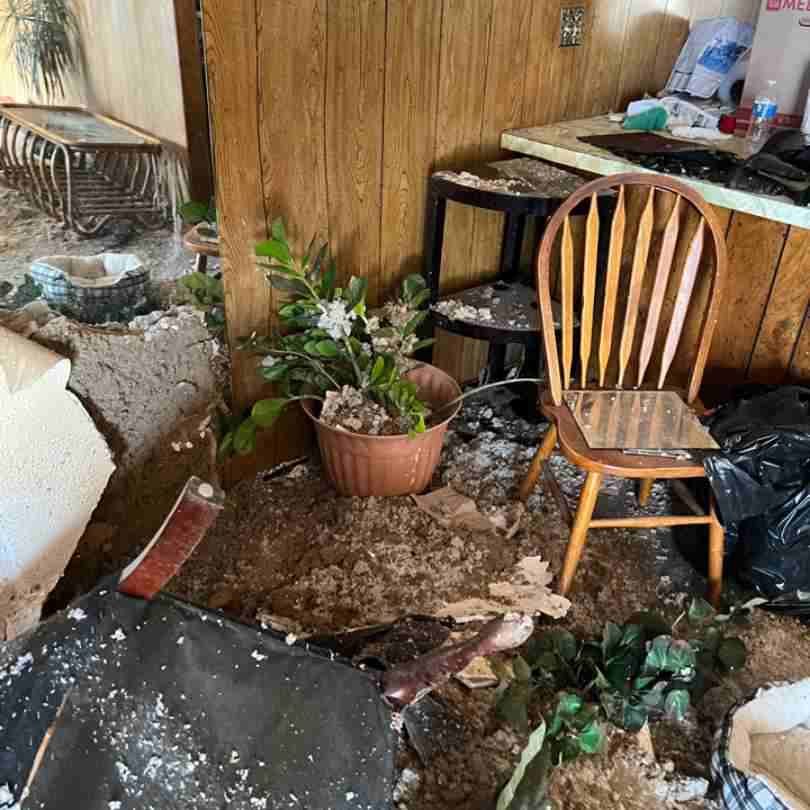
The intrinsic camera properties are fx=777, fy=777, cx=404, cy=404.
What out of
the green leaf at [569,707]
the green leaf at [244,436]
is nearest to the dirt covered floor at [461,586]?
the green leaf at [569,707]

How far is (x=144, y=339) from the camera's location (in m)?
1.85

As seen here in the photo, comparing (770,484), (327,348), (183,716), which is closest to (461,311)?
(327,348)

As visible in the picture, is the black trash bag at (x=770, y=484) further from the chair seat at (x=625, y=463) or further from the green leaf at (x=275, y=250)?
the green leaf at (x=275, y=250)

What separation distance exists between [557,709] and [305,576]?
0.68 metres

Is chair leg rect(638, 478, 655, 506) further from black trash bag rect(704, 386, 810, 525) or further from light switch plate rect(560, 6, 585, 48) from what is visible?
light switch plate rect(560, 6, 585, 48)

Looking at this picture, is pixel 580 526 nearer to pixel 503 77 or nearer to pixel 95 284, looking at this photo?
pixel 95 284

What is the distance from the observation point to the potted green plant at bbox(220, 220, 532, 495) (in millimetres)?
1934

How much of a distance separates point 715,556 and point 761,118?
1.26 meters

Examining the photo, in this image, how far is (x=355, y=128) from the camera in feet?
6.55

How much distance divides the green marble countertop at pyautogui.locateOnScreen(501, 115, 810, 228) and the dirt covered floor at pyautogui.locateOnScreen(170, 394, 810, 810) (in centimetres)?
87

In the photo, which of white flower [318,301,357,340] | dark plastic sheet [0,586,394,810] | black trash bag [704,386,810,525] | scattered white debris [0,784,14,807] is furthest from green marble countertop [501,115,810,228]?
scattered white debris [0,784,14,807]

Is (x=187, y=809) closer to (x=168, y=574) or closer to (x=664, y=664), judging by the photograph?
(x=168, y=574)

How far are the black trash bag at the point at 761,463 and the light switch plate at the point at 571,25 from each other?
1.33 m

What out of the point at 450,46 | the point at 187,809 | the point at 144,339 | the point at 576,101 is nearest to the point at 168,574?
the point at 187,809
